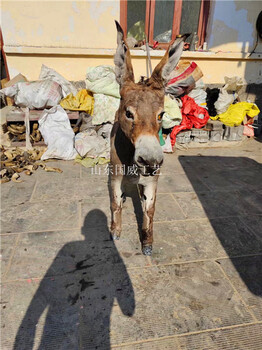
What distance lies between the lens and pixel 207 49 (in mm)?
7020

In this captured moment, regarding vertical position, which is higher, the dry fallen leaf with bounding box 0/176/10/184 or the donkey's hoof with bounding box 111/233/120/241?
the dry fallen leaf with bounding box 0/176/10/184

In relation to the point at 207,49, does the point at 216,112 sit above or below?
below

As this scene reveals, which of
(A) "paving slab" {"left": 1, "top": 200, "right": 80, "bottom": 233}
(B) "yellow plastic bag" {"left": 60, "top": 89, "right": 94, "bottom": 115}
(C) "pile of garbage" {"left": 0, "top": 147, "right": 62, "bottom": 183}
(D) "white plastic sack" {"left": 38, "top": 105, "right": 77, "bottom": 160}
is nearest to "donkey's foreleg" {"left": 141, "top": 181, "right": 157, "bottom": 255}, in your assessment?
(A) "paving slab" {"left": 1, "top": 200, "right": 80, "bottom": 233}

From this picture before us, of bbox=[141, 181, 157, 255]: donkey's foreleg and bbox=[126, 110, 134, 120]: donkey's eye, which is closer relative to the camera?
bbox=[126, 110, 134, 120]: donkey's eye

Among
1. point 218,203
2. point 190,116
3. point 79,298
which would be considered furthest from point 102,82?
point 79,298

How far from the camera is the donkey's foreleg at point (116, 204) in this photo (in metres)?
2.76

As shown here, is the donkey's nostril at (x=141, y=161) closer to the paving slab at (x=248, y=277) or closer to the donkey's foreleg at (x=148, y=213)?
the donkey's foreleg at (x=148, y=213)

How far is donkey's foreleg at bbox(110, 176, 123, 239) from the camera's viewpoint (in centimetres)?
276

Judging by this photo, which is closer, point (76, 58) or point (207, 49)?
point (76, 58)

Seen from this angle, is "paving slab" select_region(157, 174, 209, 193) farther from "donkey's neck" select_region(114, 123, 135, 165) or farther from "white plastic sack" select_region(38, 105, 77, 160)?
"white plastic sack" select_region(38, 105, 77, 160)

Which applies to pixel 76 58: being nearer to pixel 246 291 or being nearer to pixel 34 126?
pixel 34 126

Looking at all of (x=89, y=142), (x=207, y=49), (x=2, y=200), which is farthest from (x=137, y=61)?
(x=2, y=200)

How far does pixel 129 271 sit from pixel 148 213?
67 centimetres

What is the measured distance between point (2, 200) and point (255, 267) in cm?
378
